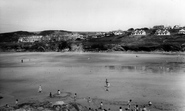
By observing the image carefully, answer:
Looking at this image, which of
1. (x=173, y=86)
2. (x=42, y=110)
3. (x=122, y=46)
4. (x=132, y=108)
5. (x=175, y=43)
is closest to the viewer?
(x=42, y=110)

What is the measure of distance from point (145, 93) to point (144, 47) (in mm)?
95871

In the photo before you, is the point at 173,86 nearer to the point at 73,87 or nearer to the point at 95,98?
the point at 95,98

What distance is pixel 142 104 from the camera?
73.4 ft

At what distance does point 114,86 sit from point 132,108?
10.7 m

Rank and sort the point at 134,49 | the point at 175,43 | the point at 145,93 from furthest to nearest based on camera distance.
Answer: the point at 134,49, the point at 175,43, the point at 145,93

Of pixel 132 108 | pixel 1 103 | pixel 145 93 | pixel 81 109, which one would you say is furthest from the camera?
pixel 145 93

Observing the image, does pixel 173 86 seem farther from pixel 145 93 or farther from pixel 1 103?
pixel 1 103

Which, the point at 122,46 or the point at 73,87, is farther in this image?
the point at 122,46

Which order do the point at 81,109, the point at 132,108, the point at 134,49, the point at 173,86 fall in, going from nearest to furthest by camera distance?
the point at 81,109 < the point at 132,108 < the point at 173,86 < the point at 134,49

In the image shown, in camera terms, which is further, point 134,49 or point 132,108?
point 134,49

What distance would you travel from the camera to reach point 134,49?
4818 inches

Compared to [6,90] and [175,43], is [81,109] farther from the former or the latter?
[175,43]

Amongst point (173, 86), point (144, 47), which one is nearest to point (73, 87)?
point (173, 86)

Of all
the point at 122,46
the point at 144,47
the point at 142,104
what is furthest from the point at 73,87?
the point at 122,46
